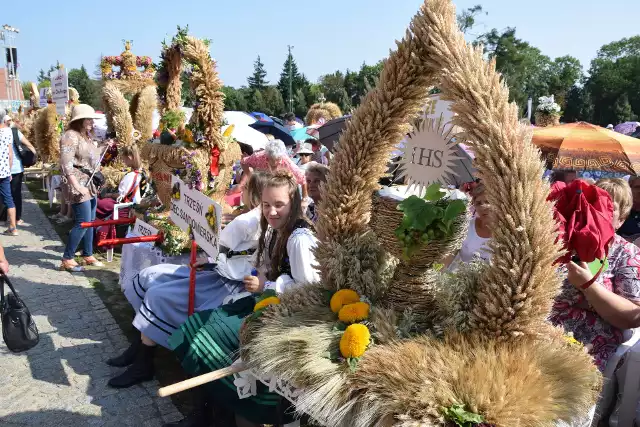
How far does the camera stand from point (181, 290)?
3207mm

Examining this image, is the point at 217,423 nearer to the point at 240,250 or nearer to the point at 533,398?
the point at 240,250

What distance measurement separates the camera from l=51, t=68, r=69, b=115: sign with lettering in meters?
8.16

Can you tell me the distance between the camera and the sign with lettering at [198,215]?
2771mm

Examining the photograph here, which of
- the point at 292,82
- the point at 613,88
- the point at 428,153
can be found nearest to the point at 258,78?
the point at 292,82

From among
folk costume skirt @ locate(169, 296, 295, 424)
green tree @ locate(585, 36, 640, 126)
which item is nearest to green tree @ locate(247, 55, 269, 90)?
green tree @ locate(585, 36, 640, 126)

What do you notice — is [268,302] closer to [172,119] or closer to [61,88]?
[172,119]

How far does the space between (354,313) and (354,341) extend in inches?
4.6

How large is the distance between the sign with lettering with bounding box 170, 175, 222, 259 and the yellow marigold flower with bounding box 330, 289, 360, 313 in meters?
1.30

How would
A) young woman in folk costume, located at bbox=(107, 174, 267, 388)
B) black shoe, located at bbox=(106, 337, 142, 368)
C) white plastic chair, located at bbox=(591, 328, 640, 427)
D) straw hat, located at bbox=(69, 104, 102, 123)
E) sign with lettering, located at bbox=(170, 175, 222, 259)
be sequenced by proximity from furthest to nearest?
straw hat, located at bbox=(69, 104, 102, 123), black shoe, located at bbox=(106, 337, 142, 368), young woman in folk costume, located at bbox=(107, 174, 267, 388), sign with lettering, located at bbox=(170, 175, 222, 259), white plastic chair, located at bbox=(591, 328, 640, 427)

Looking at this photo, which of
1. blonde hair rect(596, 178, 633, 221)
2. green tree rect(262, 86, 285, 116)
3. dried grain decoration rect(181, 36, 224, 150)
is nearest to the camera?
blonde hair rect(596, 178, 633, 221)

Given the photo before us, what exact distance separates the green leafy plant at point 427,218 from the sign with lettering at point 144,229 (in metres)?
3.03

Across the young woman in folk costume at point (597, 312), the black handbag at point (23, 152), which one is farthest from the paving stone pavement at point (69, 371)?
the black handbag at point (23, 152)

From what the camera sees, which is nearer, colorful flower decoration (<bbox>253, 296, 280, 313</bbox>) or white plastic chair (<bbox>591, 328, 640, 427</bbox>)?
colorful flower decoration (<bbox>253, 296, 280, 313</bbox>)

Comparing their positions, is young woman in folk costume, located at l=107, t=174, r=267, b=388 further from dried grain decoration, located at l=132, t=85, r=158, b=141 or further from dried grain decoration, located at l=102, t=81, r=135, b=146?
dried grain decoration, located at l=132, t=85, r=158, b=141
